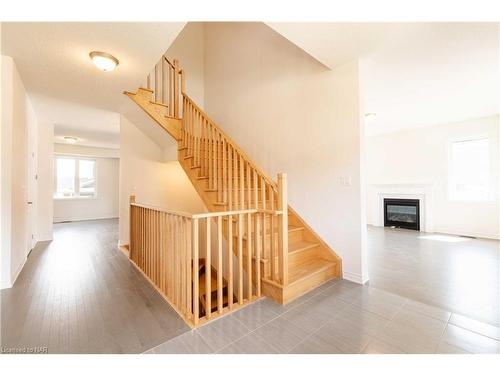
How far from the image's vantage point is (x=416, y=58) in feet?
8.64

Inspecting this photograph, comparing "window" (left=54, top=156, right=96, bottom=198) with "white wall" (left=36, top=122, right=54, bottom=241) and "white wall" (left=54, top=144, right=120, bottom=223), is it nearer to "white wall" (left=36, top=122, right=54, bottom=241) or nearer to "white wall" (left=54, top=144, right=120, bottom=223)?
"white wall" (left=54, top=144, right=120, bottom=223)

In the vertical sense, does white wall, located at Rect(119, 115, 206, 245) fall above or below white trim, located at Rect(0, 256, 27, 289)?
above

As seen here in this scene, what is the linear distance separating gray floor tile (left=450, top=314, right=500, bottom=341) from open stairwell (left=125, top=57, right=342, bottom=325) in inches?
42.7

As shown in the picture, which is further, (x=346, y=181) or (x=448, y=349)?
(x=346, y=181)

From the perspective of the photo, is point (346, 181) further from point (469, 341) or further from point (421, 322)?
point (469, 341)

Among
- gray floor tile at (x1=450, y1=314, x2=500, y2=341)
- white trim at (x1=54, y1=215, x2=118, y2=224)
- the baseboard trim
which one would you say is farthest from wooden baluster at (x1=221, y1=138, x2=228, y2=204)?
white trim at (x1=54, y1=215, x2=118, y2=224)

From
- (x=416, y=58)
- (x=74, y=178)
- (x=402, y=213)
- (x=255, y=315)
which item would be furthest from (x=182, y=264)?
(x=74, y=178)

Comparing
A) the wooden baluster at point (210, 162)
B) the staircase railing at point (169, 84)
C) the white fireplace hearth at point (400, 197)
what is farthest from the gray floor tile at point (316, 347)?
the white fireplace hearth at point (400, 197)

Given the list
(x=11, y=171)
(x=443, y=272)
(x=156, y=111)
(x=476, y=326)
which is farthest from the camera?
(x=156, y=111)

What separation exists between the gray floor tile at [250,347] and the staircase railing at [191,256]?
1.25 feet

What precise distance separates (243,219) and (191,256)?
2.72 feet

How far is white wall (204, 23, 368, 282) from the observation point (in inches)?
101
